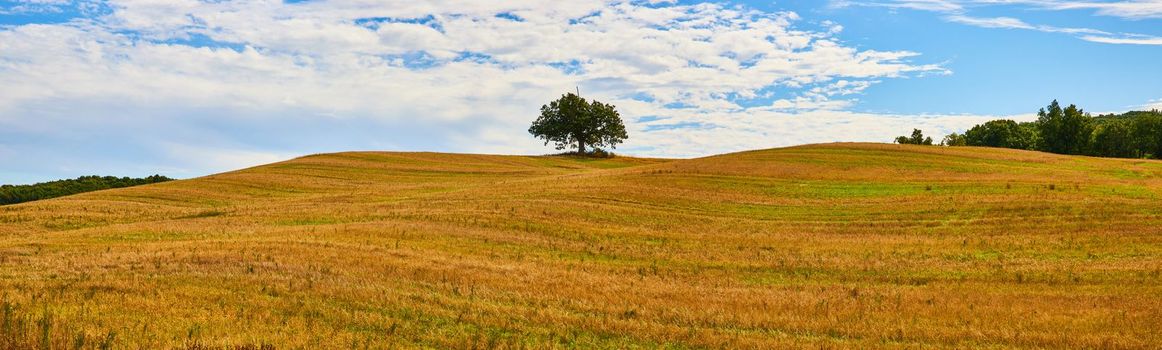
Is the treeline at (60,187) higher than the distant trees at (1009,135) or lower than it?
lower

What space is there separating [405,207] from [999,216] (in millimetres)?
27666

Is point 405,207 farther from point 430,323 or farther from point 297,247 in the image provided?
point 430,323

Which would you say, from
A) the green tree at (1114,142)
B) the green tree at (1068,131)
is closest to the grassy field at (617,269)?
the green tree at (1068,131)

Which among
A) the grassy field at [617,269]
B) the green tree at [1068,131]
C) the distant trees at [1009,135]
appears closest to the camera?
the grassy field at [617,269]

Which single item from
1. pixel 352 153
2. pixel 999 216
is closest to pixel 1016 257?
pixel 999 216

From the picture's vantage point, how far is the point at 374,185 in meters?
63.3

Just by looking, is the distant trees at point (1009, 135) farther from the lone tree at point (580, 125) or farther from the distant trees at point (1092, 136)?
the lone tree at point (580, 125)

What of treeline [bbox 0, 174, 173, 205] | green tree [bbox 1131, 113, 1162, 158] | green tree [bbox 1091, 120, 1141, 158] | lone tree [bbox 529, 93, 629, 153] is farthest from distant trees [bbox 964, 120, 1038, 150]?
treeline [bbox 0, 174, 173, 205]

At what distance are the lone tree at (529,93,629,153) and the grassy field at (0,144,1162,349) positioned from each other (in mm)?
63479

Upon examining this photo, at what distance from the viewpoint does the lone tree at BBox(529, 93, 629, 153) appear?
11256 centimetres

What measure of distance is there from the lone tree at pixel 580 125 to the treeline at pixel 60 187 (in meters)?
50.5

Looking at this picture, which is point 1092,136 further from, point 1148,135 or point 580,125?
point 580,125

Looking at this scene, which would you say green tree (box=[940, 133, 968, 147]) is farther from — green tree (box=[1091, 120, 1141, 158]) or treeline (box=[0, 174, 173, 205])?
treeline (box=[0, 174, 173, 205])

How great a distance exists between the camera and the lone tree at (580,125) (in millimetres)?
112562
